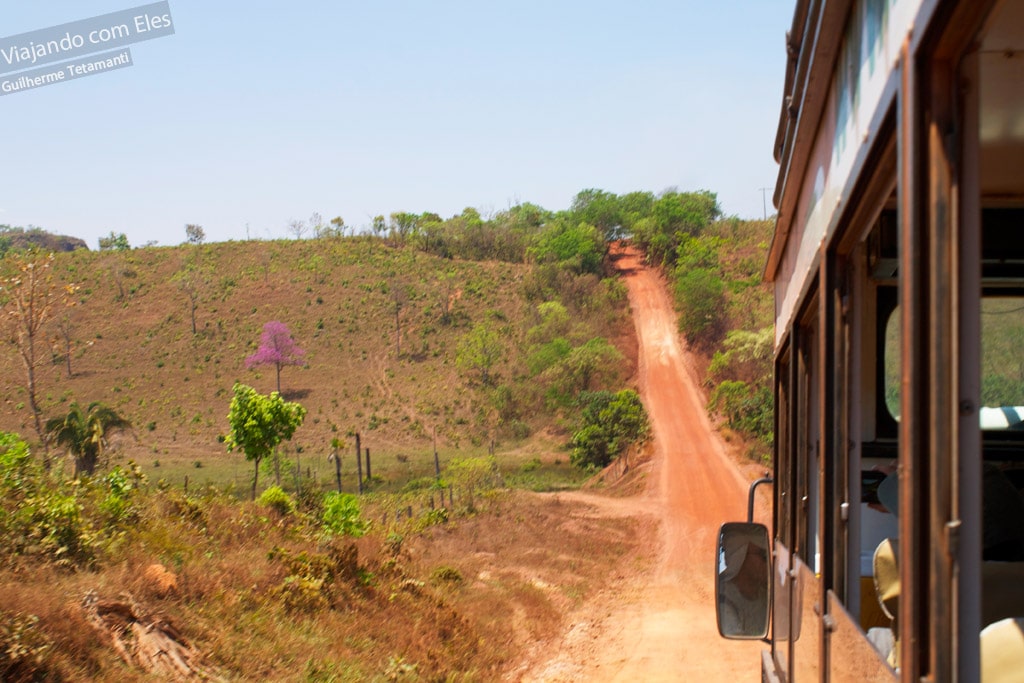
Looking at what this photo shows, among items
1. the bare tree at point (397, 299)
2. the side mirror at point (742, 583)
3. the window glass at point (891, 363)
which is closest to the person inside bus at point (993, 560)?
the window glass at point (891, 363)

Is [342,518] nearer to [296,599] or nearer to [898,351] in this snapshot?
[296,599]

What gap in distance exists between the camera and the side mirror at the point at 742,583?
3.80 metres

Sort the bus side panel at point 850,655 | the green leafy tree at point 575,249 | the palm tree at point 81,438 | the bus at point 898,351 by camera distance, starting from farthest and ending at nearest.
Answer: the green leafy tree at point 575,249 < the palm tree at point 81,438 < the bus side panel at point 850,655 < the bus at point 898,351

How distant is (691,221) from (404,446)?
23649mm

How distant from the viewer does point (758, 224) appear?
55.7 meters

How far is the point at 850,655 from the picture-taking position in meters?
2.06

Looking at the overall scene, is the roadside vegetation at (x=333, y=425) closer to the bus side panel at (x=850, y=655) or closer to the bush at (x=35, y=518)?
the bush at (x=35, y=518)

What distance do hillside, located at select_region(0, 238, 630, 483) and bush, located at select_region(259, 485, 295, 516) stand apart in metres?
18.5

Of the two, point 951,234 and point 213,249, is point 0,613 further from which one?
point 213,249

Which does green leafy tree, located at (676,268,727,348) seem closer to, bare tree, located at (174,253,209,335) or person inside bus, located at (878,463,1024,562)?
bare tree, located at (174,253,209,335)

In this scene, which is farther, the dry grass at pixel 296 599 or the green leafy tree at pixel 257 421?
the green leafy tree at pixel 257 421

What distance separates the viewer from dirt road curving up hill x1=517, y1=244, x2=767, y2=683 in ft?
37.9

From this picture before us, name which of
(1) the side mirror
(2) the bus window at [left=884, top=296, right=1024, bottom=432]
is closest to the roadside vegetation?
(1) the side mirror

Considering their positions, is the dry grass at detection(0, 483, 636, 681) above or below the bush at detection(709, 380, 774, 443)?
above
